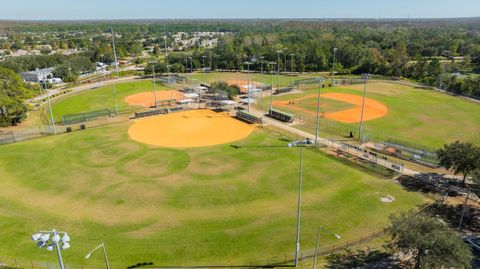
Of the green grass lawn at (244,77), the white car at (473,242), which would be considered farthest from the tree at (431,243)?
the green grass lawn at (244,77)

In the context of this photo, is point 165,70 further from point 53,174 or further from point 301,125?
point 53,174

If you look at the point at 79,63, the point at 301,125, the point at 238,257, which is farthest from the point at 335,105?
the point at 79,63

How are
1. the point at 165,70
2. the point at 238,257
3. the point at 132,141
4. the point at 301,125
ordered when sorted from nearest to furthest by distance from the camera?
1. the point at 238,257
2. the point at 132,141
3. the point at 301,125
4. the point at 165,70

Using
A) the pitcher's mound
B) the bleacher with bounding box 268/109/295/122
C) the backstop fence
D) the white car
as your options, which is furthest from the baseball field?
the backstop fence

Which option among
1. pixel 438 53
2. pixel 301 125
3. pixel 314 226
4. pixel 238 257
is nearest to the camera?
pixel 238 257

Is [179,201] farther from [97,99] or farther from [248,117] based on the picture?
[97,99]

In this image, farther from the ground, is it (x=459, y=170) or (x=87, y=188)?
(x=459, y=170)

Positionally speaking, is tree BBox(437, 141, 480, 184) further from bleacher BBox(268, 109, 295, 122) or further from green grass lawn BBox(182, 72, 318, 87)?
green grass lawn BBox(182, 72, 318, 87)
